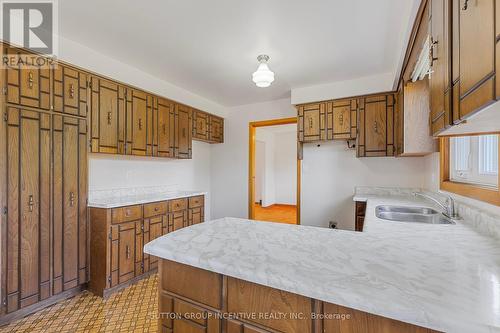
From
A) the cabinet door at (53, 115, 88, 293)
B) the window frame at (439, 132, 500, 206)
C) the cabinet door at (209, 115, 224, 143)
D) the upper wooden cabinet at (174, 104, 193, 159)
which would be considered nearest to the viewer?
the window frame at (439, 132, 500, 206)

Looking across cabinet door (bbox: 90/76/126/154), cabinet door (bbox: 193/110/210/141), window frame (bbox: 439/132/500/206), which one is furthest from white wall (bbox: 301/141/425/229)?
cabinet door (bbox: 90/76/126/154)

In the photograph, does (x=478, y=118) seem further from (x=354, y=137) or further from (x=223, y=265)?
(x=354, y=137)

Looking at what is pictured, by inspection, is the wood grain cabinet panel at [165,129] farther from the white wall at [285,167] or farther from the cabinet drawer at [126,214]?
the white wall at [285,167]

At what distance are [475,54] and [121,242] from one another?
2944 mm

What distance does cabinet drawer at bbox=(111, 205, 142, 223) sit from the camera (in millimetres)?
2461

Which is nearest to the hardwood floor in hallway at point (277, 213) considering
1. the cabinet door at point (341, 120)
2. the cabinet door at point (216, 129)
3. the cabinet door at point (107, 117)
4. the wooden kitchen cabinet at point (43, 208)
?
the cabinet door at point (216, 129)

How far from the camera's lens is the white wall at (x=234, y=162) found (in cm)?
447

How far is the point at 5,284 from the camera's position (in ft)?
6.29

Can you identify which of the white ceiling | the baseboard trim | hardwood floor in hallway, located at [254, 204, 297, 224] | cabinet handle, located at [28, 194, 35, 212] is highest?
the white ceiling

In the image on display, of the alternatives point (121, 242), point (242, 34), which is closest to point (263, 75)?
point (242, 34)

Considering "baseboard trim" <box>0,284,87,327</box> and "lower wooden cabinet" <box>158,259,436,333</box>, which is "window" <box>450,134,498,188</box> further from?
"baseboard trim" <box>0,284,87,327</box>

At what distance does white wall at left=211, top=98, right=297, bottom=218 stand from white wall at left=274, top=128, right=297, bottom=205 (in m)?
3.50

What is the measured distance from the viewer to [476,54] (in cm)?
71

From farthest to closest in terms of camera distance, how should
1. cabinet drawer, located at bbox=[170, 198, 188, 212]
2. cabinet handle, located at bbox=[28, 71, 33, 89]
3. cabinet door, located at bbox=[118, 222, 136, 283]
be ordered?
cabinet drawer, located at bbox=[170, 198, 188, 212], cabinet door, located at bbox=[118, 222, 136, 283], cabinet handle, located at bbox=[28, 71, 33, 89]
